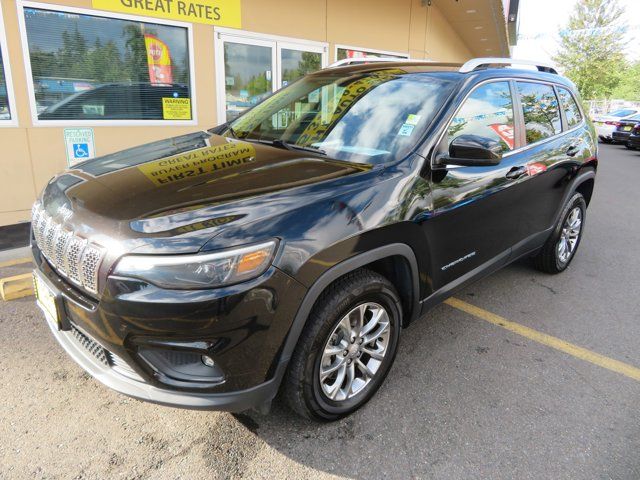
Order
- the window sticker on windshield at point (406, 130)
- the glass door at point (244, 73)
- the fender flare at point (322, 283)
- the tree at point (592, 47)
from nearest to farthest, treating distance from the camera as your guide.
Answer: the fender flare at point (322, 283)
the window sticker on windshield at point (406, 130)
the glass door at point (244, 73)
the tree at point (592, 47)

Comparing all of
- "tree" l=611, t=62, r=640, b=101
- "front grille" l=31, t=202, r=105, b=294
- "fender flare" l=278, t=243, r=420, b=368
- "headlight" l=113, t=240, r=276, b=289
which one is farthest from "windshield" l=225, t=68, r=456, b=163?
"tree" l=611, t=62, r=640, b=101

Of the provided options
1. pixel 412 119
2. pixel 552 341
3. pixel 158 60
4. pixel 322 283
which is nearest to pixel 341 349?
pixel 322 283

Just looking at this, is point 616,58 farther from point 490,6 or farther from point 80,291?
point 80,291

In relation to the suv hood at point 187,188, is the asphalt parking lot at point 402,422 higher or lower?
lower

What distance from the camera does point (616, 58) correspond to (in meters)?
40.6

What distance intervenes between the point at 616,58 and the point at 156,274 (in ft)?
162

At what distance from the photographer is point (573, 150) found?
4.20 m

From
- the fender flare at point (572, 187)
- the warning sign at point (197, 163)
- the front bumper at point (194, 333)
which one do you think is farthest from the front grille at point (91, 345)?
the fender flare at point (572, 187)

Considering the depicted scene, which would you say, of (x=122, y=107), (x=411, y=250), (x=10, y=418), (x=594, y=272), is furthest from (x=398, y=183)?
(x=122, y=107)

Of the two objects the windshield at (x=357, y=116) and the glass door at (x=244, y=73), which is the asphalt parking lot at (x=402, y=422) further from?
the glass door at (x=244, y=73)

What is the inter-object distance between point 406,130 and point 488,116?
0.81 metres

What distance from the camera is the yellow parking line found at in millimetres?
3143

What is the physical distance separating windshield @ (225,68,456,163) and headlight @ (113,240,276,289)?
1.09 metres

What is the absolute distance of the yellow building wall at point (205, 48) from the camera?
561cm
